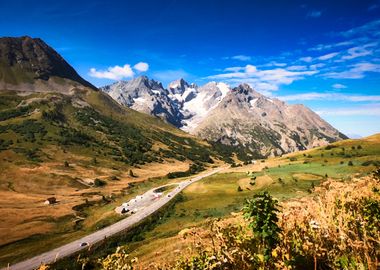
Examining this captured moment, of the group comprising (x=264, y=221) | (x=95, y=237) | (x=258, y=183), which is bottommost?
(x=95, y=237)

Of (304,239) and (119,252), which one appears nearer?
(304,239)

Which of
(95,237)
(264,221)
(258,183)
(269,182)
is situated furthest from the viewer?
(258,183)

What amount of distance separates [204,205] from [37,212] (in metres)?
74.9

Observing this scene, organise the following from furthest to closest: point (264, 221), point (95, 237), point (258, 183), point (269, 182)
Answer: point (258, 183) → point (269, 182) → point (95, 237) → point (264, 221)

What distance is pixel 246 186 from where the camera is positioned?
133 metres

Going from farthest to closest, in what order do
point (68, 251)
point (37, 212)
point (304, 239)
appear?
point (37, 212) < point (68, 251) < point (304, 239)

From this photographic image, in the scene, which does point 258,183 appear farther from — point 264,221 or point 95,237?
point 264,221

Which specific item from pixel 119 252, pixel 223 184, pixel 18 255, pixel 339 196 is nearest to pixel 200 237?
pixel 119 252

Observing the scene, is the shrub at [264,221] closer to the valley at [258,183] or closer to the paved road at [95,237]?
the paved road at [95,237]

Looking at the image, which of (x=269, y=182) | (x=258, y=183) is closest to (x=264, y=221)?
(x=269, y=182)

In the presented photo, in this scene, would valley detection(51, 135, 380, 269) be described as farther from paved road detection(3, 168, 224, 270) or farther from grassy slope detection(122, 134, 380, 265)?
paved road detection(3, 168, 224, 270)

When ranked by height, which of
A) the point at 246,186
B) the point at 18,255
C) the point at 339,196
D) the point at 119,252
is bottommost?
the point at 18,255

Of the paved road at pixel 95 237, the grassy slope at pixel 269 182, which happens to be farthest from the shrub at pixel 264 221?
the grassy slope at pixel 269 182

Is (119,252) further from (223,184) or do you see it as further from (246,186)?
(223,184)
